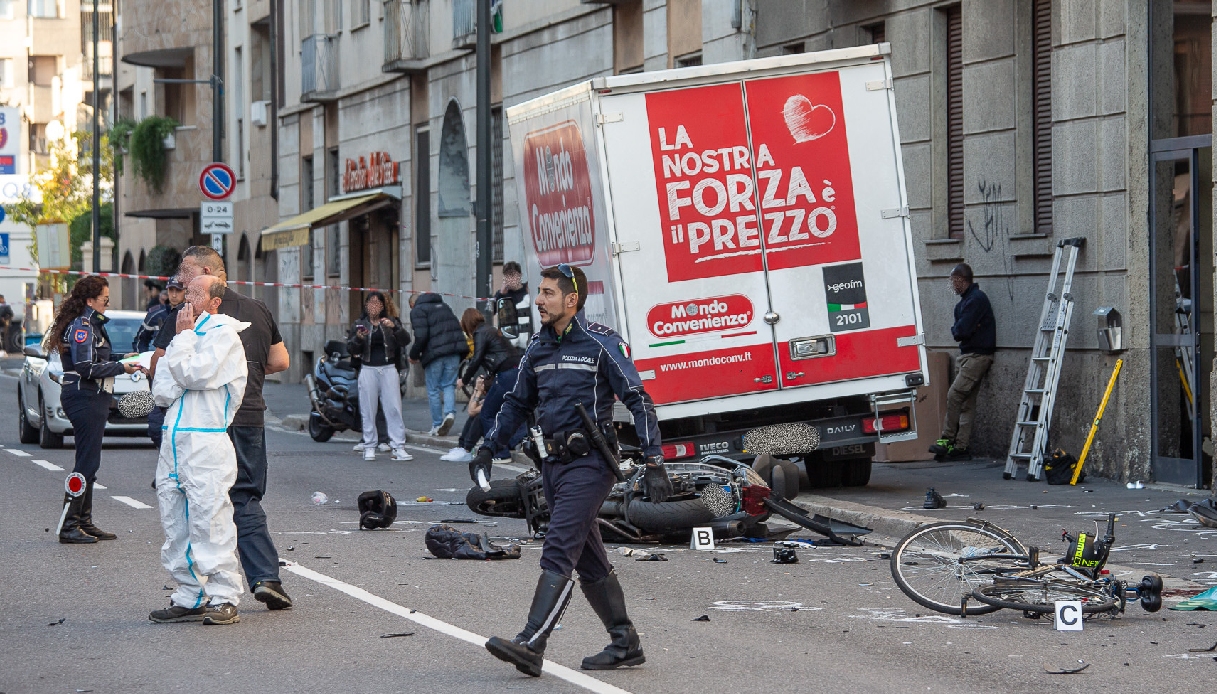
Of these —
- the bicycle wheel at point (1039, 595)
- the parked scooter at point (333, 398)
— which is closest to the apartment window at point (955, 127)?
the parked scooter at point (333, 398)

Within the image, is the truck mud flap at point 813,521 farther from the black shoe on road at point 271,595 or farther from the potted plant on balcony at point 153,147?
the potted plant on balcony at point 153,147

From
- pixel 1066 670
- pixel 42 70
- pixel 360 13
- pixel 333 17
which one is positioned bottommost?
pixel 1066 670

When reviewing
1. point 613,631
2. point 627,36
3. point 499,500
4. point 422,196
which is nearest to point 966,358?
point 499,500

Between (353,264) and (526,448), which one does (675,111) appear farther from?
(353,264)

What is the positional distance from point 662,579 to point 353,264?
91.3 ft

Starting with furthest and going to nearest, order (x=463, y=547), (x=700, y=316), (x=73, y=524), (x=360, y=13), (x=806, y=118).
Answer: (x=360, y=13) < (x=806, y=118) < (x=700, y=316) < (x=73, y=524) < (x=463, y=547)

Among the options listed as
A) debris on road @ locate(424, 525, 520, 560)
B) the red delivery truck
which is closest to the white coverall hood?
debris on road @ locate(424, 525, 520, 560)

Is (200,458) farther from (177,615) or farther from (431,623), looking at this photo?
(431,623)

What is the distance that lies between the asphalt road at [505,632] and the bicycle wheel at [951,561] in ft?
0.45

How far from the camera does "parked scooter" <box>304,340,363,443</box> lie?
904 inches

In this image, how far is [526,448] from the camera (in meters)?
8.63

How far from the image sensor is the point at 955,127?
63.2 feet

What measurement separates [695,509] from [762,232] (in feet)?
9.64

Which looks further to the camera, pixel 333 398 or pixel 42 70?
pixel 42 70
